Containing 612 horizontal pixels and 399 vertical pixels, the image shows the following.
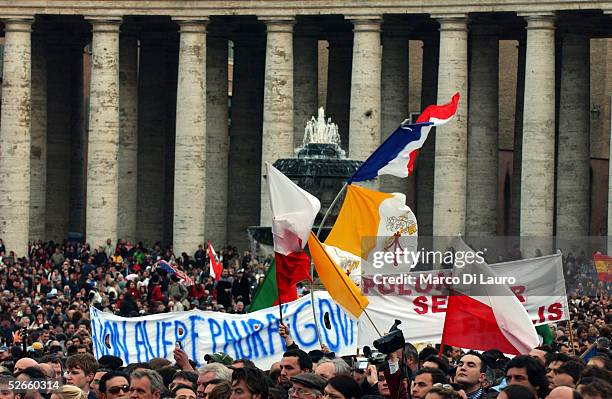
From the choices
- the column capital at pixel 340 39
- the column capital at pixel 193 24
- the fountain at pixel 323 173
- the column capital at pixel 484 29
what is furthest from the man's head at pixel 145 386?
the column capital at pixel 340 39

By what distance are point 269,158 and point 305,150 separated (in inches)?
965

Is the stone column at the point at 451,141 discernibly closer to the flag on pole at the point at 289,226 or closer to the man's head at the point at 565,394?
the flag on pole at the point at 289,226

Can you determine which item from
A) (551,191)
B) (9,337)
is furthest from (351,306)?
(551,191)

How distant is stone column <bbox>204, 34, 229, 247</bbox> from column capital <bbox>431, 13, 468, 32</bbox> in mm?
14918

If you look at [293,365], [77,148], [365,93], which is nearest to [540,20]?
[365,93]

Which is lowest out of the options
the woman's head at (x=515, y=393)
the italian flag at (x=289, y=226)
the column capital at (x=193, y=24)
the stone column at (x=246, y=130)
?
the woman's head at (x=515, y=393)

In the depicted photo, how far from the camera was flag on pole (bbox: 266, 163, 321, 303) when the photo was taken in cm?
4031

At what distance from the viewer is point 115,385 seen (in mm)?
31156

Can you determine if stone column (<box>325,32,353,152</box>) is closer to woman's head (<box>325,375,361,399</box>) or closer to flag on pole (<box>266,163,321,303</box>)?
flag on pole (<box>266,163,321,303</box>)

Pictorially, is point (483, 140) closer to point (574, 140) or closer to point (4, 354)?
point (574, 140)

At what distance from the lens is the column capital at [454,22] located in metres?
105

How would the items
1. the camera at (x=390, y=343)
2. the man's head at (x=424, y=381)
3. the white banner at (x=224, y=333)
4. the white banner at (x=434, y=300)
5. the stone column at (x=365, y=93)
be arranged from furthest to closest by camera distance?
1. the stone column at (x=365, y=93)
2. the white banner at (x=224, y=333)
3. the white banner at (x=434, y=300)
4. the man's head at (x=424, y=381)
5. the camera at (x=390, y=343)

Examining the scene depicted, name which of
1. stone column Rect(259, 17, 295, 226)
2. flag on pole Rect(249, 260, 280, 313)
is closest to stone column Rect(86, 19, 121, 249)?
stone column Rect(259, 17, 295, 226)

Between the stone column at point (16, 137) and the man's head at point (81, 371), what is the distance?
2914 inches
